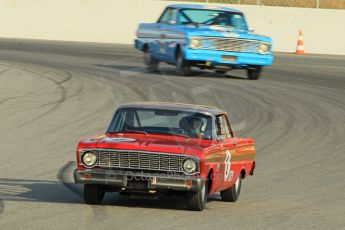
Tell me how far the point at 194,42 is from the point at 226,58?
893 mm

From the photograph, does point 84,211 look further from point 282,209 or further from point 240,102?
point 240,102

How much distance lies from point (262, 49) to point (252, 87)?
4.32 feet

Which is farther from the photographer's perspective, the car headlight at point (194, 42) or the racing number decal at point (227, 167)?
the car headlight at point (194, 42)

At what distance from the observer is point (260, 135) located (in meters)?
15.9

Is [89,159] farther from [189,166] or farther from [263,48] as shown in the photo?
[263,48]

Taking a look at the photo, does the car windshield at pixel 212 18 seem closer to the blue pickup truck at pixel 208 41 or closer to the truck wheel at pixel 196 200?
the blue pickup truck at pixel 208 41

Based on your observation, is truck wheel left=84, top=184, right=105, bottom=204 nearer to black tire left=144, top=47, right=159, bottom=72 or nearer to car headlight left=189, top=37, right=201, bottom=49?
car headlight left=189, top=37, right=201, bottom=49

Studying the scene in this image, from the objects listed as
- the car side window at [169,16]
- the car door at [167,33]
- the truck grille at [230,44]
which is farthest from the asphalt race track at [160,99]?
the car side window at [169,16]

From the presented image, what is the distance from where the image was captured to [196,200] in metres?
9.38

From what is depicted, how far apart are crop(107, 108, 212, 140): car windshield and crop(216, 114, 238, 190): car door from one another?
8.0 inches

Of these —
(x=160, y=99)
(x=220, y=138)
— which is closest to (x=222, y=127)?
(x=220, y=138)

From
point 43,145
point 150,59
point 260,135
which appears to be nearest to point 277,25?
point 150,59

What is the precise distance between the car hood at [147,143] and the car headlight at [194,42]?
1220cm

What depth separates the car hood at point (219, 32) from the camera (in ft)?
72.9
